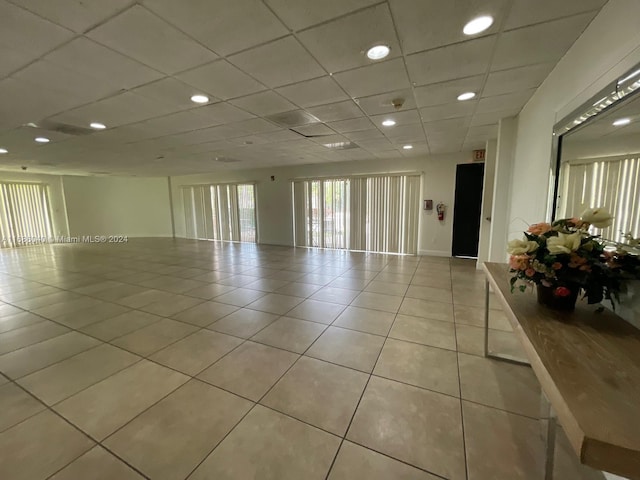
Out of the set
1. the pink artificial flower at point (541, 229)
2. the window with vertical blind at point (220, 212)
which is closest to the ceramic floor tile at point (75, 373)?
the pink artificial flower at point (541, 229)

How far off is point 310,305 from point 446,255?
4535 mm

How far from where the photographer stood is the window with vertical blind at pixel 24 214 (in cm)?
829

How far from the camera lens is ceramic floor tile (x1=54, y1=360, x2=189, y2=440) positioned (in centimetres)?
165

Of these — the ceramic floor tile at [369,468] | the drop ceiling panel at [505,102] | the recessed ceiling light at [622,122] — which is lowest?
the ceramic floor tile at [369,468]

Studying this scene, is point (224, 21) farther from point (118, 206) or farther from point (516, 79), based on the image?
point (118, 206)

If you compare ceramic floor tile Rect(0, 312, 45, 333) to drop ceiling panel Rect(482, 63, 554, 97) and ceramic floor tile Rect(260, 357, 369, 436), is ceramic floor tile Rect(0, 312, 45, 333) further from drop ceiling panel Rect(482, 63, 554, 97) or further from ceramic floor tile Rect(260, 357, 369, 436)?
drop ceiling panel Rect(482, 63, 554, 97)

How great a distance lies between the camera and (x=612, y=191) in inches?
56.7

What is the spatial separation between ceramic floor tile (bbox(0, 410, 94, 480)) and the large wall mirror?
3205mm

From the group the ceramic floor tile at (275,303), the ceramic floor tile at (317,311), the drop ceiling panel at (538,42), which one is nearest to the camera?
the drop ceiling panel at (538,42)

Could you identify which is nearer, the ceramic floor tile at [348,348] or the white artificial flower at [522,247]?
the white artificial flower at [522,247]

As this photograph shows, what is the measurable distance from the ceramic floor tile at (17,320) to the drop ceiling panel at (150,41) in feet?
10.7

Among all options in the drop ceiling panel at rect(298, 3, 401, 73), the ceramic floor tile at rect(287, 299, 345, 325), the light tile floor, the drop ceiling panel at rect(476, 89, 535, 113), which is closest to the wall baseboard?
the light tile floor

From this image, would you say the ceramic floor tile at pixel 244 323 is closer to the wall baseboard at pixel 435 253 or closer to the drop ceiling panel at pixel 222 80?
the drop ceiling panel at pixel 222 80

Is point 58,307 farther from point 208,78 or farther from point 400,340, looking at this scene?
point 400,340
